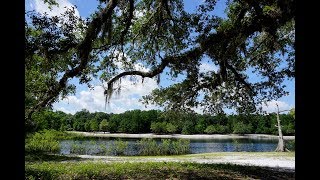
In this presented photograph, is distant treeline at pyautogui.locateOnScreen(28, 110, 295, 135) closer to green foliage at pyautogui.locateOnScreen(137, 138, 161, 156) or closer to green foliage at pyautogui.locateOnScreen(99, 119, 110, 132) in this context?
green foliage at pyautogui.locateOnScreen(99, 119, 110, 132)

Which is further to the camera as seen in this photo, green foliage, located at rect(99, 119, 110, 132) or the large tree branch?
green foliage, located at rect(99, 119, 110, 132)

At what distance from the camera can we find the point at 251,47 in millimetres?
15297

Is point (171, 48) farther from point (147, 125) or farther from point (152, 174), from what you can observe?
point (147, 125)

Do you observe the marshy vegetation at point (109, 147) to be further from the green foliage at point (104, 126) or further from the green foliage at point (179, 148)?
the green foliage at point (104, 126)

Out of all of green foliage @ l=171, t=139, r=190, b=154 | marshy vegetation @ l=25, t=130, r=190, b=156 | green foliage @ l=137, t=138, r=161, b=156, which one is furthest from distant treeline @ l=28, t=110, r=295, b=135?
green foliage @ l=137, t=138, r=161, b=156

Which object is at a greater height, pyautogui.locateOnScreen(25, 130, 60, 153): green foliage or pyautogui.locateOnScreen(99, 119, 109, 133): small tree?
pyautogui.locateOnScreen(25, 130, 60, 153): green foliage

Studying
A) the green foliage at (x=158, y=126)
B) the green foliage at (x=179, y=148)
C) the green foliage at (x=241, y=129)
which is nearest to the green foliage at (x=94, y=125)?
the green foliage at (x=158, y=126)

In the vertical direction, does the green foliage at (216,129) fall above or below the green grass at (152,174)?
below

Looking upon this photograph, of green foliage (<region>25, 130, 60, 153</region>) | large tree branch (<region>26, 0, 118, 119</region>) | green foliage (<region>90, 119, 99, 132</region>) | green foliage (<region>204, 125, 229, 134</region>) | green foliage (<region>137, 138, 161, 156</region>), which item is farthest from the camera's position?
green foliage (<region>90, 119, 99, 132</region>)

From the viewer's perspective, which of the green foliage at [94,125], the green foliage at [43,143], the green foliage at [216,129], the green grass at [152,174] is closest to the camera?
the green grass at [152,174]

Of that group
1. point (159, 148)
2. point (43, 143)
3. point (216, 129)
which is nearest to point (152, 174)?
point (159, 148)
